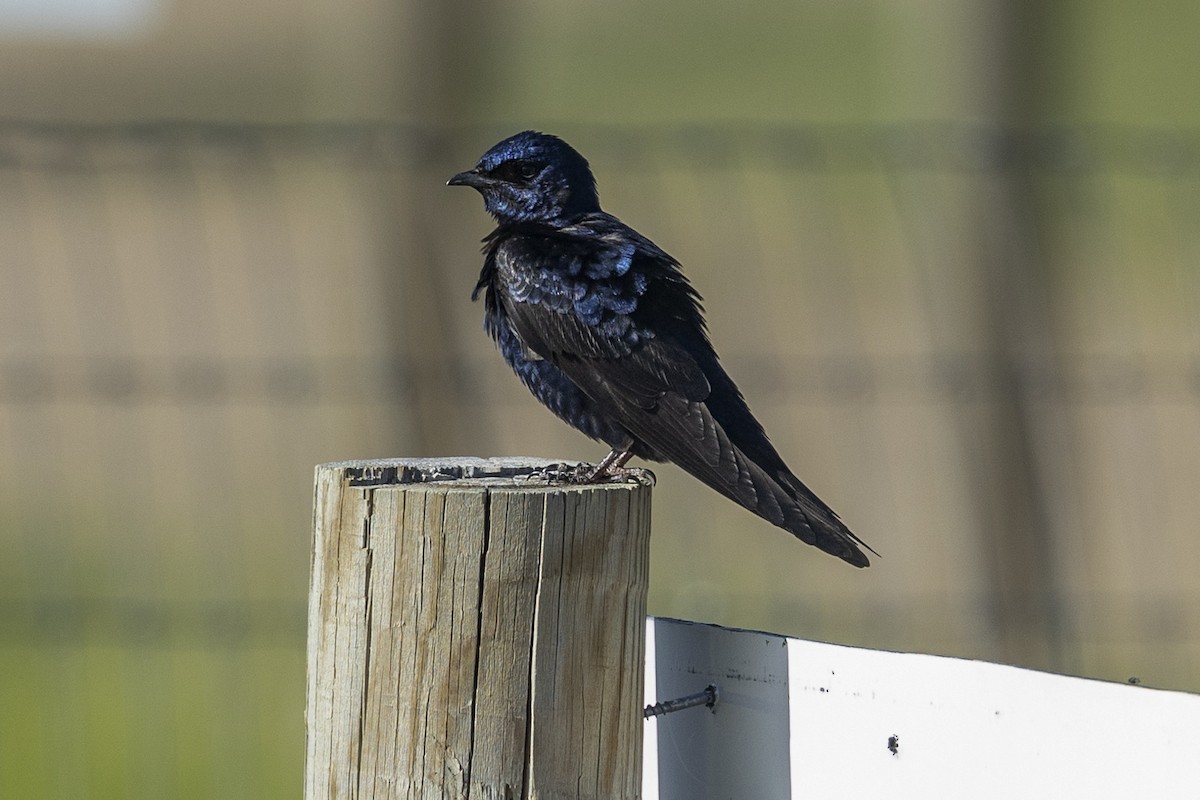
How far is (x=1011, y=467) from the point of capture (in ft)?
17.8

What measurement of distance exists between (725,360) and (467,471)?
2.97m

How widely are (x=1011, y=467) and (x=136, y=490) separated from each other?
471 centimetres

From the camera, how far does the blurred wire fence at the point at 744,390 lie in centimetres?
554

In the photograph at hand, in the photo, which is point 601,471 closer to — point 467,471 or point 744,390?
point 467,471

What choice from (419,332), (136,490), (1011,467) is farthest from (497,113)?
(136,490)

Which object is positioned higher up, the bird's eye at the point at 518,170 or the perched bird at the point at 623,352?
the bird's eye at the point at 518,170

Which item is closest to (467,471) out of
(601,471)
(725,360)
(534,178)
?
(601,471)

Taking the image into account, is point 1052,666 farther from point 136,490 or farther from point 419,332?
point 136,490

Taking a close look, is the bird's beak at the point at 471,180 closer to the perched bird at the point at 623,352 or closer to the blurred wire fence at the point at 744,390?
the perched bird at the point at 623,352

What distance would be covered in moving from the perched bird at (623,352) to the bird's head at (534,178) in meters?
0.25

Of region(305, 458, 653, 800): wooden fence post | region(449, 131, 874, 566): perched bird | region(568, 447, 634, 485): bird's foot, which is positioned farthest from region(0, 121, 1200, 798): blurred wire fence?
region(305, 458, 653, 800): wooden fence post

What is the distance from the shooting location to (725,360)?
5711 mm

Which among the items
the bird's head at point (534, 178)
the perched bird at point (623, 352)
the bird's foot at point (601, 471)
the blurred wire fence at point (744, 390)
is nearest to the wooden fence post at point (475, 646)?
the bird's foot at point (601, 471)

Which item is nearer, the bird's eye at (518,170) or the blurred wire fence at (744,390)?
the bird's eye at (518,170)
